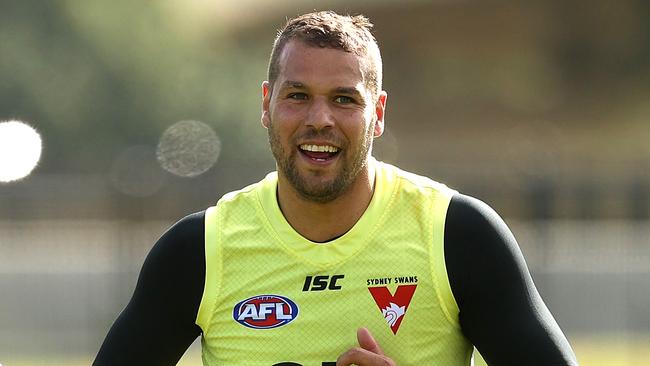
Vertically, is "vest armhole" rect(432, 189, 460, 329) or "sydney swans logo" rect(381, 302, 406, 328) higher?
"vest armhole" rect(432, 189, 460, 329)

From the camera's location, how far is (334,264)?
14.8 feet

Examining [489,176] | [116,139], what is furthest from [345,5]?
[489,176]

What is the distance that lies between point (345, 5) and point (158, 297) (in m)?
23.9

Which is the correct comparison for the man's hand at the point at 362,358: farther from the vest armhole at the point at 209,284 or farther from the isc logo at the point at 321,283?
the vest armhole at the point at 209,284

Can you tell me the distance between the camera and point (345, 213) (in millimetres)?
4605

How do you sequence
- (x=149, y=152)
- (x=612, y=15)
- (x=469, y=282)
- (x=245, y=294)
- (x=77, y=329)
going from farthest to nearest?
(x=612, y=15), (x=149, y=152), (x=77, y=329), (x=245, y=294), (x=469, y=282)

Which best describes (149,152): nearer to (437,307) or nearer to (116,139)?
(116,139)

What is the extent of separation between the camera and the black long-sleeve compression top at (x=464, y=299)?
13.8 ft

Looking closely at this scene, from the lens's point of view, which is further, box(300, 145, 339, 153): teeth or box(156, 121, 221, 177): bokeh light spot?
Answer: box(156, 121, 221, 177): bokeh light spot

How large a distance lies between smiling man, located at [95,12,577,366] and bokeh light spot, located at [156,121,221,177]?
627 inches

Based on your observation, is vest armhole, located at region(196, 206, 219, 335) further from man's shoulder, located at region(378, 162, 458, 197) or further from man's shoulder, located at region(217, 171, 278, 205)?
man's shoulder, located at region(378, 162, 458, 197)

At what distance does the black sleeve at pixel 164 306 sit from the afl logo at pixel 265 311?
0.16 meters

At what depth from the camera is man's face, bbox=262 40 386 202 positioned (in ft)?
14.3

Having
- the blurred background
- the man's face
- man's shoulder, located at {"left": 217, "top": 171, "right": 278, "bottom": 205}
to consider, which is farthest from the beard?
the blurred background
